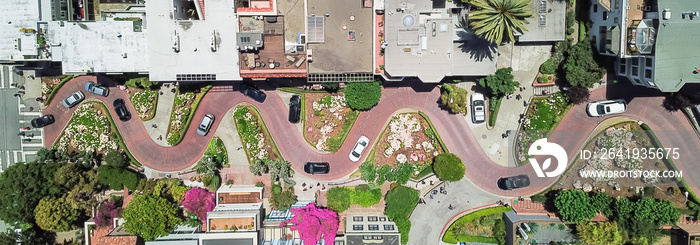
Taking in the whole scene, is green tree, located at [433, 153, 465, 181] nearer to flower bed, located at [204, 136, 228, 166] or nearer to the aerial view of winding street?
the aerial view of winding street

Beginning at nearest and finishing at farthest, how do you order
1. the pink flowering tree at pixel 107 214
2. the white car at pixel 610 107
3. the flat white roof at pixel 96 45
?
1. the flat white roof at pixel 96 45
2. the white car at pixel 610 107
3. the pink flowering tree at pixel 107 214

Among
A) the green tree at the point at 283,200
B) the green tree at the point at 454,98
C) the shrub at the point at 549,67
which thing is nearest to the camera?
the green tree at the point at 454,98

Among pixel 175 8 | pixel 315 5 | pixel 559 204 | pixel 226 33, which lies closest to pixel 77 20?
pixel 175 8

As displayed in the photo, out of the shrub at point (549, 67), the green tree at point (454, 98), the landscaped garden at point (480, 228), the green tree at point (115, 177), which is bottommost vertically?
the landscaped garden at point (480, 228)

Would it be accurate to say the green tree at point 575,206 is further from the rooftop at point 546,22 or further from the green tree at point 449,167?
the rooftop at point 546,22

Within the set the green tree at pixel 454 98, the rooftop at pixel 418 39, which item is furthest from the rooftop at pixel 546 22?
the green tree at pixel 454 98

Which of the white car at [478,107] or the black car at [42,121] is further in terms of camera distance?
the black car at [42,121]

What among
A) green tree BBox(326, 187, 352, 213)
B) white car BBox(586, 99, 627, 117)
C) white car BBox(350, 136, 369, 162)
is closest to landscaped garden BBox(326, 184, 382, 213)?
green tree BBox(326, 187, 352, 213)
